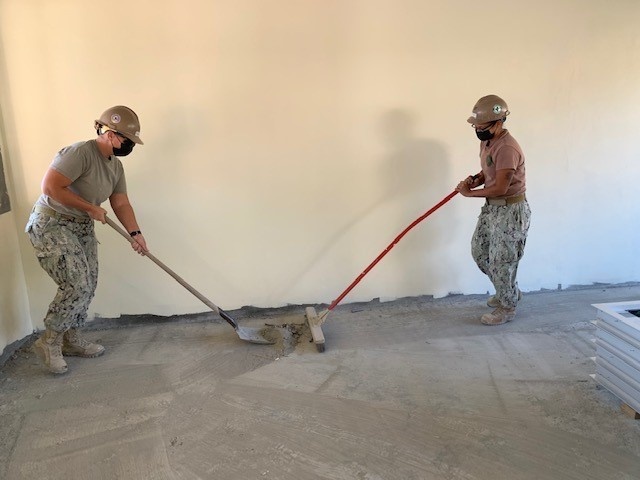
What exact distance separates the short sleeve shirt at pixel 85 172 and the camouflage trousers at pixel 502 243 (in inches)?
87.0

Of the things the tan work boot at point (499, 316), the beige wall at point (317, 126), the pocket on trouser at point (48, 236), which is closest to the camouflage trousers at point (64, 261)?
the pocket on trouser at point (48, 236)

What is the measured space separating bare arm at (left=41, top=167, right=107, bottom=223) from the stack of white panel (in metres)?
2.46

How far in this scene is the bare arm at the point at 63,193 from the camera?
234cm

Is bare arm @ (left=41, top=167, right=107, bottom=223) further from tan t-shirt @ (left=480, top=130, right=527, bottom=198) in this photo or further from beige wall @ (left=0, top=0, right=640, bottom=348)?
tan t-shirt @ (left=480, top=130, right=527, bottom=198)

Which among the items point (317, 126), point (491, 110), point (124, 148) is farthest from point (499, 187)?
point (124, 148)

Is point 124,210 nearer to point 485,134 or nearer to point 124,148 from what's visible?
point 124,148

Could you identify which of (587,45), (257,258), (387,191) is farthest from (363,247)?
(587,45)

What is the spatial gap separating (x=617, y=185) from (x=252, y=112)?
2.70 m

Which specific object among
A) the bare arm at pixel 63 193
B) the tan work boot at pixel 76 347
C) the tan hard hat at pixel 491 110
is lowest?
the tan work boot at pixel 76 347

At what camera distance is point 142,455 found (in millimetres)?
1921

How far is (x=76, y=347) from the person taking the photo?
278 cm

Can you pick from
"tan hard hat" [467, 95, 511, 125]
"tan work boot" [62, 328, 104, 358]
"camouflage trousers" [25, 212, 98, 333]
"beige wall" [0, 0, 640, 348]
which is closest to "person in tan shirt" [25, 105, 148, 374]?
"camouflage trousers" [25, 212, 98, 333]

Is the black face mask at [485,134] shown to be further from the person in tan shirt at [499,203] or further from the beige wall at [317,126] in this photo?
the beige wall at [317,126]

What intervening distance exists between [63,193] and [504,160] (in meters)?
2.33
